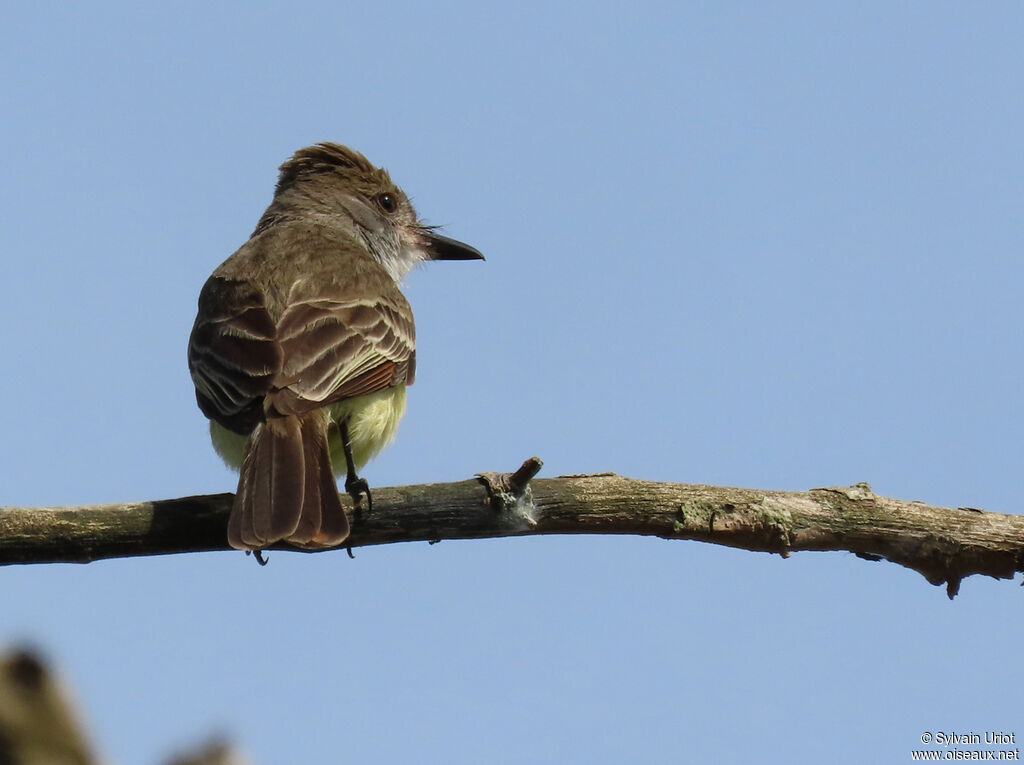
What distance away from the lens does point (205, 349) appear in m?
6.39

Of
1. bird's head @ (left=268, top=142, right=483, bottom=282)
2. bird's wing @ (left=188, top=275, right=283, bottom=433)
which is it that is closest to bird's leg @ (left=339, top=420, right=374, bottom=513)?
bird's wing @ (left=188, top=275, right=283, bottom=433)

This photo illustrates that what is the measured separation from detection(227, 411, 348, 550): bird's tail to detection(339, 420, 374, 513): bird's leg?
0.35ft

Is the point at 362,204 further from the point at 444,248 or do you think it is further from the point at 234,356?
the point at 234,356

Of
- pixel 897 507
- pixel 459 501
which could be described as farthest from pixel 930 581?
pixel 459 501

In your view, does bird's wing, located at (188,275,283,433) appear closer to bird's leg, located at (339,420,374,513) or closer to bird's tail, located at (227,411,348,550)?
bird's tail, located at (227,411,348,550)

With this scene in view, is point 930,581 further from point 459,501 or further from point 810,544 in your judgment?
point 459,501

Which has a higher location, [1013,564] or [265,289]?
[265,289]

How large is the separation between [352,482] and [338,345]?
2.92 feet

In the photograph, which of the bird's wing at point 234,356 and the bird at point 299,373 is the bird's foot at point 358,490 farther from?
the bird's wing at point 234,356

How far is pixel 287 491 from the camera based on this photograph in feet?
17.0

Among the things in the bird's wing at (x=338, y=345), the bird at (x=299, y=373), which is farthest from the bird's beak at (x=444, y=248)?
the bird's wing at (x=338, y=345)

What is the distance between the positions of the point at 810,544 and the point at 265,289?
10.8 feet

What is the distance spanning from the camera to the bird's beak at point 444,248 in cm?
970

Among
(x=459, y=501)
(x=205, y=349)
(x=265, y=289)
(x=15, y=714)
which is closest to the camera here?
(x=15, y=714)
